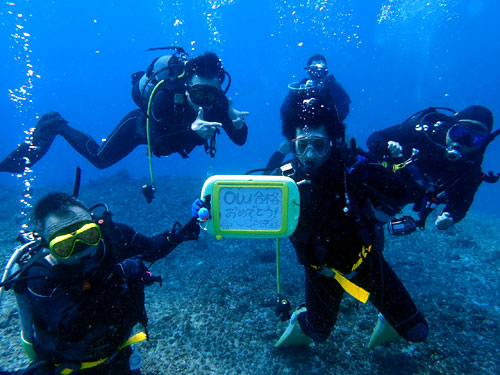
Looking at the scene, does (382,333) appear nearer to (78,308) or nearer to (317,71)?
(78,308)

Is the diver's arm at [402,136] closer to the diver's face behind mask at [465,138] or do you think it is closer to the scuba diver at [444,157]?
the scuba diver at [444,157]

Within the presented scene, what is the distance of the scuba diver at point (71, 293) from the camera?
233 centimetres

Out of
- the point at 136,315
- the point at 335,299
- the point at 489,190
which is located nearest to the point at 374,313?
the point at 335,299

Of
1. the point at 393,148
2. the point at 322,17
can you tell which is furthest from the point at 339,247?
the point at 322,17

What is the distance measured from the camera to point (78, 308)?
90.4 inches

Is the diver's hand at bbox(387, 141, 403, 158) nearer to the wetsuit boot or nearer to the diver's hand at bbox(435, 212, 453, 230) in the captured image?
the diver's hand at bbox(435, 212, 453, 230)

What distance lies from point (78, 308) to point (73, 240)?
576 mm

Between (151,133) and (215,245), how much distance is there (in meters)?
3.83

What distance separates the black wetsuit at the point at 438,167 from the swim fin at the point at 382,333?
6.58 ft

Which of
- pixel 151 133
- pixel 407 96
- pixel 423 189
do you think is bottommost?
pixel 423 189

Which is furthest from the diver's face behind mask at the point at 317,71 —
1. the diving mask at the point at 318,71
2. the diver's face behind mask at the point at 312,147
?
the diver's face behind mask at the point at 312,147

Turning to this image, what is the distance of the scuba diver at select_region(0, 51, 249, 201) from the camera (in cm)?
459

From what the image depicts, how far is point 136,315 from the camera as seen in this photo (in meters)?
2.75

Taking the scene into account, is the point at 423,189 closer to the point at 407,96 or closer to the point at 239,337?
the point at 239,337
